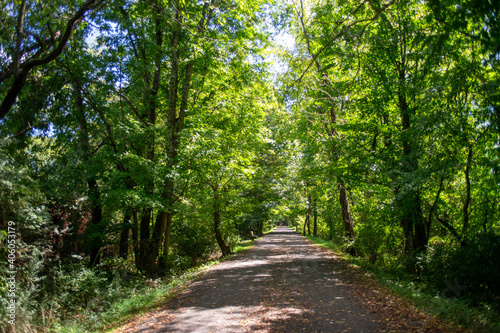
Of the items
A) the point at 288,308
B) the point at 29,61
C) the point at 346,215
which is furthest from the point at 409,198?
the point at 29,61

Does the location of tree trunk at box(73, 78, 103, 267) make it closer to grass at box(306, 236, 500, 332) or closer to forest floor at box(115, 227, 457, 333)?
forest floor at box(115, 227, 457, 333)

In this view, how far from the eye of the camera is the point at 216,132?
11609 mm

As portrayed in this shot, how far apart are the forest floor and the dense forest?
1.56 metres

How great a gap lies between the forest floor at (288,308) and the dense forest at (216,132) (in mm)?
1556

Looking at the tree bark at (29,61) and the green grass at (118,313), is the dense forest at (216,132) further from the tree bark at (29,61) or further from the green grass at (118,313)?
the green grass at (118,313)

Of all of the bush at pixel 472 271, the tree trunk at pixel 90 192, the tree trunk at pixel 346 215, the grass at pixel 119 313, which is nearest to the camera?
the bush at pixel 472 271

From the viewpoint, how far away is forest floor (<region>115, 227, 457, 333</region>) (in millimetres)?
5402

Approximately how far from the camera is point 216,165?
1133cm

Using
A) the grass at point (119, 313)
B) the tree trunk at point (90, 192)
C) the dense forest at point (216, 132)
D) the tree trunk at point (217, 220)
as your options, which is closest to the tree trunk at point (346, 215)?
the dense forest at point (216, 132)

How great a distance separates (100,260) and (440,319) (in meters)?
10.9

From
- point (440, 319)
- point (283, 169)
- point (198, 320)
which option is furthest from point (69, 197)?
point (283, 169)

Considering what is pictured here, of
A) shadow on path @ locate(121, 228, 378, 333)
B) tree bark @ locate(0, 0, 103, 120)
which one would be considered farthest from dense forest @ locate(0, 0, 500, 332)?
shadow on path @ locate(121, 228, 378, 333)

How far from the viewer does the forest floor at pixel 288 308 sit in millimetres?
5402

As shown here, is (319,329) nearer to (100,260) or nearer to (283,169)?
(100,260)
